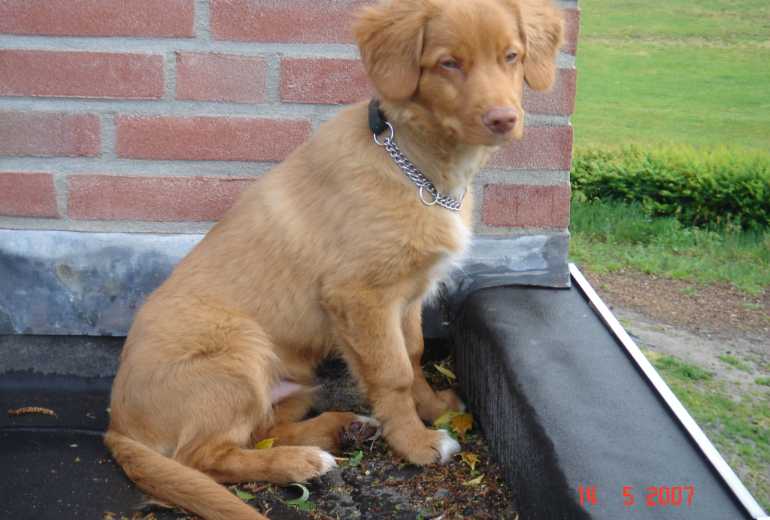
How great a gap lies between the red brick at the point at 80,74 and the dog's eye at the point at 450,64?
45.0 inches

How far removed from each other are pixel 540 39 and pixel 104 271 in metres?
1.76

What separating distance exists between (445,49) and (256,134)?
3.23ft

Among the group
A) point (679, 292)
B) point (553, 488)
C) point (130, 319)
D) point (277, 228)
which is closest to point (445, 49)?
point (277, 228)

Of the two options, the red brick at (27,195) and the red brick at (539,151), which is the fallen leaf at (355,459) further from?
the red brick at (27,195)

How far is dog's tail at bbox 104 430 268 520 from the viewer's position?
7.11 ft

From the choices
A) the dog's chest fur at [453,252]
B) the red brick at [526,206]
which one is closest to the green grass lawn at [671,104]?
the red brick at [526,206]

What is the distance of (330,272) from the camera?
2.61 metres

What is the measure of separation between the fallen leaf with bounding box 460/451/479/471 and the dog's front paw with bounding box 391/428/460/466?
4 centimetres

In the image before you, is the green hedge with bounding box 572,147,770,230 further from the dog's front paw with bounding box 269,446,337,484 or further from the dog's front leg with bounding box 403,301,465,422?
the dog's front paw with bounding box 269,446,337,484

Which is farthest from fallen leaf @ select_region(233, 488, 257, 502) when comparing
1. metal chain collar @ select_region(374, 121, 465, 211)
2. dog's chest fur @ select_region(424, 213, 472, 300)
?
metal chain collar @ select_region(374, 121, 465, 211)

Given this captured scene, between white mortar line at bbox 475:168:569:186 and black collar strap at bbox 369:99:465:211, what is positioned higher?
black collar strap at bbox 369:99:465:211

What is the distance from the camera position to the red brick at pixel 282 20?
2947mm

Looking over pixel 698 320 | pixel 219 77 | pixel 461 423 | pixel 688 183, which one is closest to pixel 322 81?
pixel 219 77

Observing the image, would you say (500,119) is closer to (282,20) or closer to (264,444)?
(282,20)
